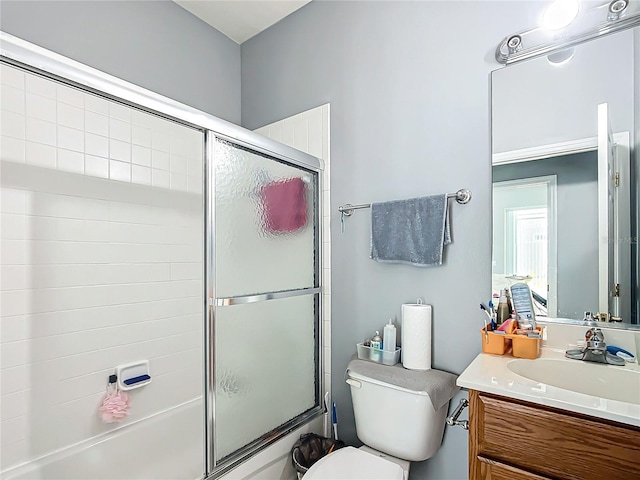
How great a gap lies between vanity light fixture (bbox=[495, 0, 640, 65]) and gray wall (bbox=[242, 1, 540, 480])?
0.08m

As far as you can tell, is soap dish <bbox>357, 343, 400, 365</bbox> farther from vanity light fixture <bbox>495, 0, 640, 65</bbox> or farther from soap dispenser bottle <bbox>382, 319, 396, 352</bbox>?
vanity light fixture <bbox>495, 0, 640, 65</bbox>

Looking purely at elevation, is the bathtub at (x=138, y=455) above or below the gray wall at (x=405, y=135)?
below

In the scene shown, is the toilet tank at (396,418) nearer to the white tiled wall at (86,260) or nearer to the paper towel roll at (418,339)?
the paper towel roll at (418,339)

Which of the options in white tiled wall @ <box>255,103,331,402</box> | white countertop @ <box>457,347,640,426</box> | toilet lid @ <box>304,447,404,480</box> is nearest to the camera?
white countertop @ <box>457,347,640,426</box>

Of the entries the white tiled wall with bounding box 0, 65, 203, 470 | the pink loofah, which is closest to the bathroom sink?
the white tiled wall with bounding box 0, 65, 203, 470

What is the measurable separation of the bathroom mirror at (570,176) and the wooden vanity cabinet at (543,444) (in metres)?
0.49

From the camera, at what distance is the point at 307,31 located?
6.97ft

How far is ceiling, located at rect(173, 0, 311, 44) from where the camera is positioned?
210 centimetres

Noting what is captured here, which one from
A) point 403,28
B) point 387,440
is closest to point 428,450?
point 387,440

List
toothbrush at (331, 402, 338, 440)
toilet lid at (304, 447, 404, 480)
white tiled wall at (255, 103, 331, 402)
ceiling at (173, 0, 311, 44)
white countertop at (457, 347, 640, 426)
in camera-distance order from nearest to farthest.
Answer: white countertop at (457, 347, 640, 426) → toilet lid at (304, 447, 404, 480) → toothbrush at (331, 402, 338, 440) → white tiled wall at (255, 103, 331, 402) → ceiling at (173, 0, 311, 44)

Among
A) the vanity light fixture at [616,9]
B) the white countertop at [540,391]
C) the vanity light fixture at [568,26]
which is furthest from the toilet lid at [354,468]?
the vanity light fixture at [616,9]

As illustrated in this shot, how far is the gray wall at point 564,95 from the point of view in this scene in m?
1.23

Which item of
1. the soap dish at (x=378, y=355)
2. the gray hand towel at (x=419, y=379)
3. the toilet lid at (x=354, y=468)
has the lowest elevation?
the toilet lid at (x=354, y=468)

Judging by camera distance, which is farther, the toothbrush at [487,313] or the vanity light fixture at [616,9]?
the toothbrush at [487,313]
